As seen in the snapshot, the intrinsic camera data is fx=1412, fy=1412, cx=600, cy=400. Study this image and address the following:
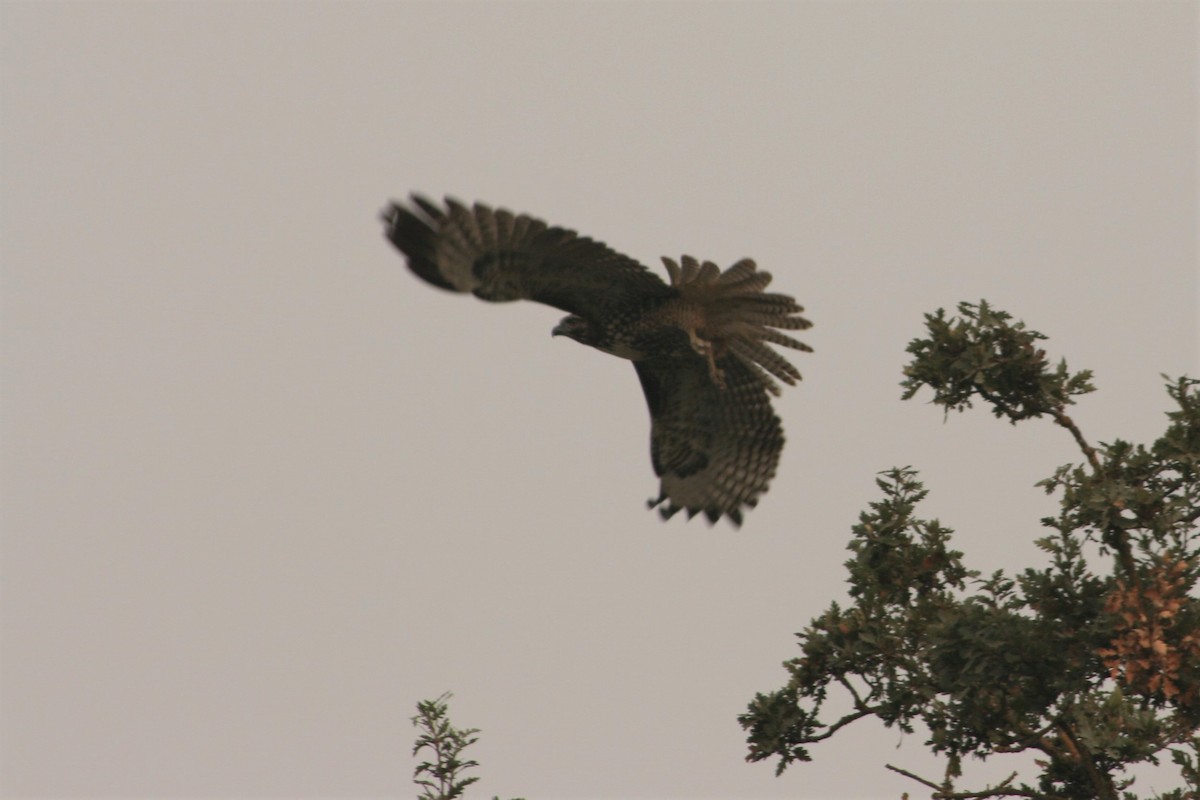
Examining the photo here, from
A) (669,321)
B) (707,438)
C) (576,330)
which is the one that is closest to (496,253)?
(576,330)

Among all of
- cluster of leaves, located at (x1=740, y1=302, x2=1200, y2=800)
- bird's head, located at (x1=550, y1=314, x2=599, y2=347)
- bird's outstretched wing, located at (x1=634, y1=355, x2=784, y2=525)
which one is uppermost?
bird's head, located at (x1=550, y1=314, x2=599, y2=347)

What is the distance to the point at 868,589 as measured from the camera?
26.4 ft

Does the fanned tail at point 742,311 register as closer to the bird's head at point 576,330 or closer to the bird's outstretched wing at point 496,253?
the bird's outstretched wing at point 496,253

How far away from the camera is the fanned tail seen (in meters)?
9.09

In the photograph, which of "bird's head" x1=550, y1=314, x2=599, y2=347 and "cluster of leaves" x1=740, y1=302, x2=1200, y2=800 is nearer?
"cluster of leaves" x1=740, y1=302, x2=1200, y2=800

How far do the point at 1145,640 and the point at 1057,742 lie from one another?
95 cm

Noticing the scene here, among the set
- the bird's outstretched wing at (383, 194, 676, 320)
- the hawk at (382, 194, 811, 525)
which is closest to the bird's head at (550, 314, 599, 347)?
the hawk at (382, 194, 811, 525)

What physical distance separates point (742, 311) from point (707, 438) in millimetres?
1542

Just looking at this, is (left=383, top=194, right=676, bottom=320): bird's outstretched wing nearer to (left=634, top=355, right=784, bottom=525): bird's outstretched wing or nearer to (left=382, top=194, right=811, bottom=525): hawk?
(left=382, top=194, right=811, bottom=525): hawk

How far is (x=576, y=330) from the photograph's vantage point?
31.4ft

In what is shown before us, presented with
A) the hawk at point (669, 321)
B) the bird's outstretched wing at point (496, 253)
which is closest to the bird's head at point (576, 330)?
the hawk at point (669, 321)

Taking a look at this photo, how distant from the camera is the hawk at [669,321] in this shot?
8508mm

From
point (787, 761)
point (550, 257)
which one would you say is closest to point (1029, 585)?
point (787, 761)

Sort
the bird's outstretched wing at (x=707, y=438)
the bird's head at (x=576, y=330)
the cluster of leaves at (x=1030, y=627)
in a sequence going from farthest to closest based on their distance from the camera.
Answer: the bird's outstretched wing at (x=707, y=438)
the bird's head at (x=576, y=330)
the cluster of leaves at (x=1030, y=627)
